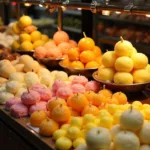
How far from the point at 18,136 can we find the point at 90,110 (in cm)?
63

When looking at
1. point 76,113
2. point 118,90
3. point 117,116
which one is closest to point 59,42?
point 118,90

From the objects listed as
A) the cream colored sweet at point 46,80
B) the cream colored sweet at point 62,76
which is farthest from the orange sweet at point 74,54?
the cream colored sweet at point 46,80

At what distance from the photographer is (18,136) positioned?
2650mm

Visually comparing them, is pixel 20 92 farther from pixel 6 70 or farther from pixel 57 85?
pixel 6 70

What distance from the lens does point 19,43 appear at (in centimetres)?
432

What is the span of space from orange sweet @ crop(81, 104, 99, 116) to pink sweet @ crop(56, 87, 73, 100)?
276 mm

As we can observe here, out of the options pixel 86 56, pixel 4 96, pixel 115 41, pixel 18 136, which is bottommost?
pixel 115 41

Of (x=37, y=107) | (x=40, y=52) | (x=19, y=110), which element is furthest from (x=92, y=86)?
(x=40, y=52)

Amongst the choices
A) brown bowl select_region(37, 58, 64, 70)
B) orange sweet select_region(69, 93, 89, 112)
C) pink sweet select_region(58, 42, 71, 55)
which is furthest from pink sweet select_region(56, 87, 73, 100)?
pink sweet select_region(58, 42, 71, 55)

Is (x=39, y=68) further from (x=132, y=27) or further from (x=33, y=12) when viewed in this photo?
(x=33, y=12)

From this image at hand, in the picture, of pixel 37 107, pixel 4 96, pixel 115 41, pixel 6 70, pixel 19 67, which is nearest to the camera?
pixel 37 107

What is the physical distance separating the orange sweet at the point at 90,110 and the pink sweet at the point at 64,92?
28 cm

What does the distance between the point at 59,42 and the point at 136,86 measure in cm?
138

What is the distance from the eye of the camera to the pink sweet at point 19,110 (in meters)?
2.63
